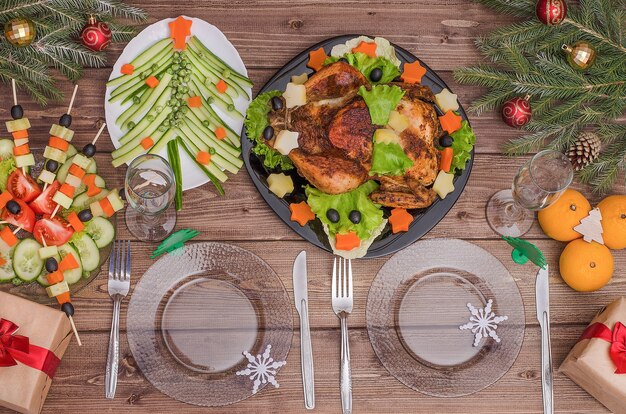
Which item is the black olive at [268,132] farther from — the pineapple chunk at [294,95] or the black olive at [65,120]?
the black olive at [65,120]

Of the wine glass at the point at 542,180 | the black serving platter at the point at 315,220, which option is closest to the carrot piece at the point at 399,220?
the black serving platter at the point at 315,220

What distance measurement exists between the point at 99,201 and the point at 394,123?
3.24ft

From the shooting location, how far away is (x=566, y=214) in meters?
2.09

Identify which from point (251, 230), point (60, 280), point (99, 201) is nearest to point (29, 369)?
point (60, 280)

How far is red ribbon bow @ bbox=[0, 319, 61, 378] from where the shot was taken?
182cm

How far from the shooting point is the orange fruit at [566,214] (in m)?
2.09

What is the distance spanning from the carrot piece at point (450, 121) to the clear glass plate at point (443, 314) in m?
0.39

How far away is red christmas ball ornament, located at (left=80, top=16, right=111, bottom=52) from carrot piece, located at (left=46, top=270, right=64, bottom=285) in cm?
75

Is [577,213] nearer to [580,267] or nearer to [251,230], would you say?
[580,267]

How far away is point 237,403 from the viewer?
204 centimetres

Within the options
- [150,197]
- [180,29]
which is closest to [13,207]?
[150,197]

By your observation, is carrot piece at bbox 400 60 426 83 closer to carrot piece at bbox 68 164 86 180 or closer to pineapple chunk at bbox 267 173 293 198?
pineapple chunk at bbox 267 173 293 198

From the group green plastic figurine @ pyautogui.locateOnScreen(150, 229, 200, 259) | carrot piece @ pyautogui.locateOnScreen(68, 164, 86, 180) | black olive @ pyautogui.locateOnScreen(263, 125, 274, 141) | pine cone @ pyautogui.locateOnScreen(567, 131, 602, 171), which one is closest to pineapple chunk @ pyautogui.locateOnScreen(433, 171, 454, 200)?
pine cone @ pyautogui.locateOnScreen(567, 131, 602, 171)

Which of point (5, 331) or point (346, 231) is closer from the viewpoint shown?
point (5, 331)
